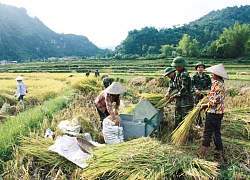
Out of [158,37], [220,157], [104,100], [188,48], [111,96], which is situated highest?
[158,37]

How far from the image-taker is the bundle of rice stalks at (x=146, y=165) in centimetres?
200

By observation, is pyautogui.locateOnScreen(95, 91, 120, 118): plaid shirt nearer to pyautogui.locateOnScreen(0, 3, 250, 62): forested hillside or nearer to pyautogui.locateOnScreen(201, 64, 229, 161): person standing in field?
pyautogui.locateOnScreen(201, 64, 229, 161): person standing in field

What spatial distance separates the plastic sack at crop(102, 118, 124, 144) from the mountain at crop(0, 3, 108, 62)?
63.6m

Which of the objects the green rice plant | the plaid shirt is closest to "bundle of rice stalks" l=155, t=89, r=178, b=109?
the plaid shirt

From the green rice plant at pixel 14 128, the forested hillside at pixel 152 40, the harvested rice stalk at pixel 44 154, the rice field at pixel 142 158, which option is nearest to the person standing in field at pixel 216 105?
the rice field at pixel 142 158

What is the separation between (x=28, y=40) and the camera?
77125 mm

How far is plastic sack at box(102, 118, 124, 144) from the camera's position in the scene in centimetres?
294

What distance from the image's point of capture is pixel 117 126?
2951mm

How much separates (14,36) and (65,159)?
83.0 m

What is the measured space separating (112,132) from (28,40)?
84541 millimetres

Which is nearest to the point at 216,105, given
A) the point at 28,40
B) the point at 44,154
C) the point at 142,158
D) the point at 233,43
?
the point at 142,158

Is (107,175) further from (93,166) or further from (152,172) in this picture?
(152,172)

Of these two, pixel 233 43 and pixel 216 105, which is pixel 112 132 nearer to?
pixel 216 105

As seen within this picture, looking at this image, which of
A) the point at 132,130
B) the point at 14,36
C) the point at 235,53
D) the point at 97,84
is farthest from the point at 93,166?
the point at 14,36
